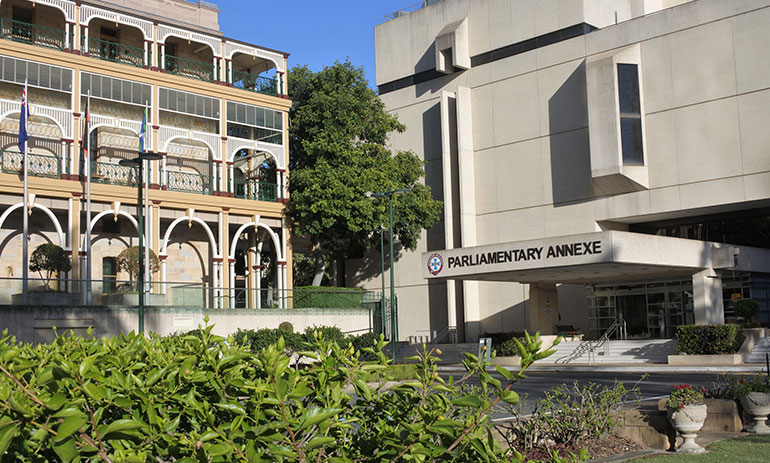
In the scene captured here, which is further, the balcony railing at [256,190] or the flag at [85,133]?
the balcony railing at [256,190]

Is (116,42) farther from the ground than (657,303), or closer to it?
farther from the ground

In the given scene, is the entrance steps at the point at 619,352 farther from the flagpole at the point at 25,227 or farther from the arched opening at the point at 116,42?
the arched opening at the point at 116,42

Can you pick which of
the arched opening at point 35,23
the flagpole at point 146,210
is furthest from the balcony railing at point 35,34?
the flagpole at point 146,210

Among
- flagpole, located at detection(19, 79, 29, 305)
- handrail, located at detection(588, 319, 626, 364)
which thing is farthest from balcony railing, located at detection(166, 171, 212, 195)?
handrail, located at detection(588, 319, 626, 364)

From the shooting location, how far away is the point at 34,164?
3506 cm

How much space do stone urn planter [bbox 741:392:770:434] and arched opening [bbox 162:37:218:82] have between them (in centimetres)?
3393

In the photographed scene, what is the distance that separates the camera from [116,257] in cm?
3791

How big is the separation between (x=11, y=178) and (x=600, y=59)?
27.6m

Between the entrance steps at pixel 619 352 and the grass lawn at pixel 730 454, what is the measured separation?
2496 cm

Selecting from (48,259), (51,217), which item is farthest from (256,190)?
(48,259)

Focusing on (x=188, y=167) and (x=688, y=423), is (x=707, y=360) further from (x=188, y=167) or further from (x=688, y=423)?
(x=188, y=167)

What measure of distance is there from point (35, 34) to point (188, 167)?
956 centimetres

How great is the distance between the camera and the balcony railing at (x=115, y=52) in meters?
38.1

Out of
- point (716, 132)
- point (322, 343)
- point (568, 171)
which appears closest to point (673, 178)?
point (716, 132)
